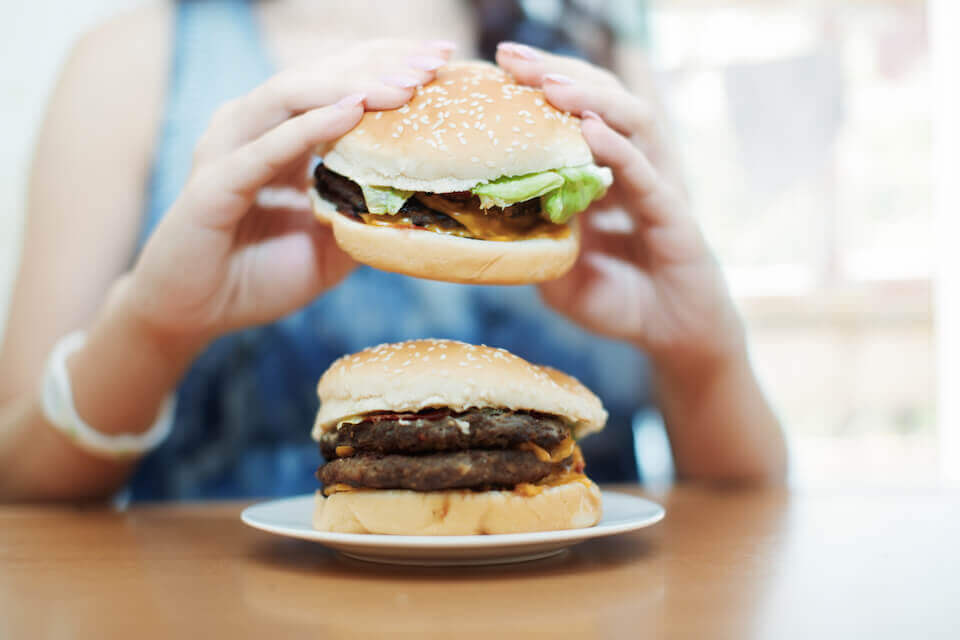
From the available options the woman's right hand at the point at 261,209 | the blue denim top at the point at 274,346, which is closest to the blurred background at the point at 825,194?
the blue denim top at the point at 274,346

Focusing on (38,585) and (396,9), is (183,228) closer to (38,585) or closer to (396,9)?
(38,585)

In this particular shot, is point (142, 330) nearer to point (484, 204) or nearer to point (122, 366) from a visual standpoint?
point (122, 366)

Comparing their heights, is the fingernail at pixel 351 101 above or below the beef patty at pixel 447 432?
above

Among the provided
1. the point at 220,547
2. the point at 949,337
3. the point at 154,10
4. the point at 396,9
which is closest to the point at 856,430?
the point at 949,337

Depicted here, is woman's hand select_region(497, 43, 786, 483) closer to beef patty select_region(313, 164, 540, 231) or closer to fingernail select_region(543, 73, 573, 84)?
fingernail select_region(543, 73, 573, 84)

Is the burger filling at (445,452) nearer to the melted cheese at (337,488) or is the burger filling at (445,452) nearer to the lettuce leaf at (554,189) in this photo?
the melted cheese at (337,488)

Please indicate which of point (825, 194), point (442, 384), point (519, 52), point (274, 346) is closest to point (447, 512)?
point (442, 384)
